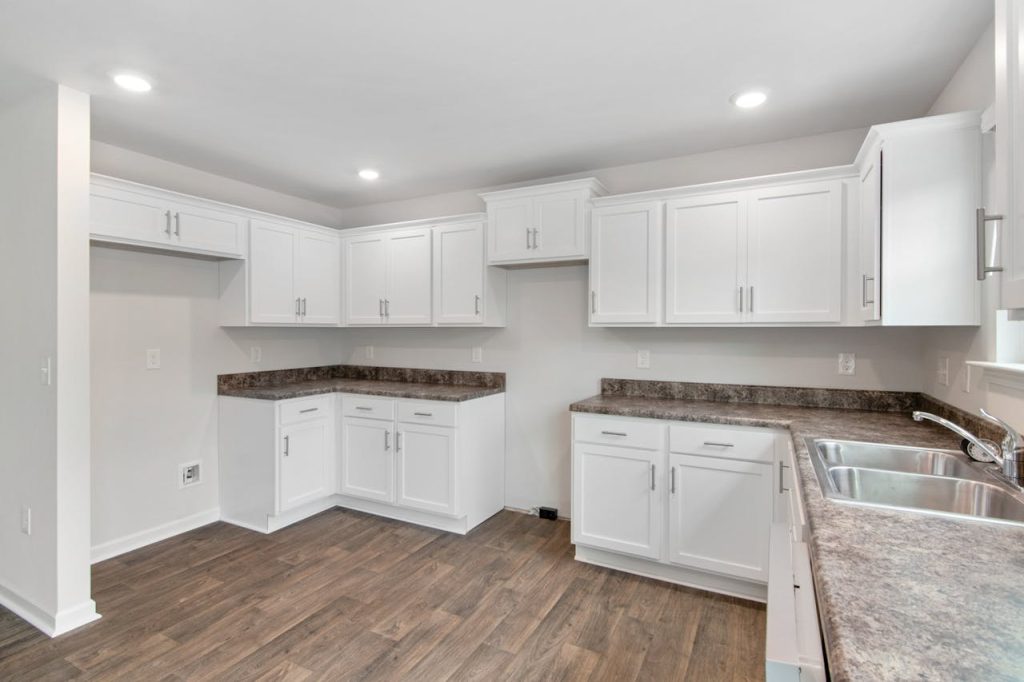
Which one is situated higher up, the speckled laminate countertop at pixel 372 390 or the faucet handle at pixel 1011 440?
the faucet handle at pixel 1011 440

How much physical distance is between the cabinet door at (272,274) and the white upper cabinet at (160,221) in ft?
0.37

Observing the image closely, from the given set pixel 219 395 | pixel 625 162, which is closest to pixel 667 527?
pixel 625 162

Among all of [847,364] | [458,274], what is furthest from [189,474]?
[847,364]

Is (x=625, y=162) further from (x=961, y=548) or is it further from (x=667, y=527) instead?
(x=961, y=548)

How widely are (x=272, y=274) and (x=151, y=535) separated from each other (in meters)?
1.82

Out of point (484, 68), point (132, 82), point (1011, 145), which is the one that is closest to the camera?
point (1011, 145)

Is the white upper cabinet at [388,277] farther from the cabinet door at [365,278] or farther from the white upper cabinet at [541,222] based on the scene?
the white upper cabinet at [541,222]

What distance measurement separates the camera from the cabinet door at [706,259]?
8.78 feet

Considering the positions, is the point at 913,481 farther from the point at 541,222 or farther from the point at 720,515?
the point at 541,222

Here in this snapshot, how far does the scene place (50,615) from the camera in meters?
2.24

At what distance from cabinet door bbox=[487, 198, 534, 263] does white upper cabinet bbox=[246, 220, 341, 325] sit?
4.64 ft

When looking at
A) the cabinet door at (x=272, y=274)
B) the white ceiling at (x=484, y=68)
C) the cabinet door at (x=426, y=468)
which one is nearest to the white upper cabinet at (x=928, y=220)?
the white ceiling at (x=484, y=68)

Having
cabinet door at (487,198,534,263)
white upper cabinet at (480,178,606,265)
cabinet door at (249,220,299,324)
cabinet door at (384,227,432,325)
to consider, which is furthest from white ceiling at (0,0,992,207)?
cabinet door at (384,227,432,325)

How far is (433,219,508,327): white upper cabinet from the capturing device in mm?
3488
